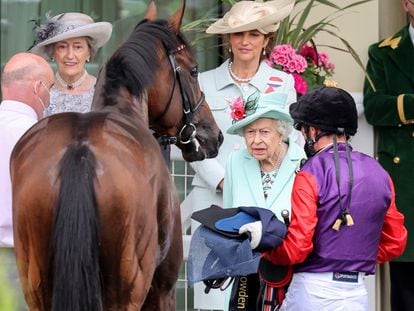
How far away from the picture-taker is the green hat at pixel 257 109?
557 cm

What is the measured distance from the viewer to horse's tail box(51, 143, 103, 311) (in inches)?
163

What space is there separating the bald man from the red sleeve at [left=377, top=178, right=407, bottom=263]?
167 cm

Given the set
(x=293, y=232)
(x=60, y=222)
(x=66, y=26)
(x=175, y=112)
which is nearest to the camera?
(x=60, y=222)

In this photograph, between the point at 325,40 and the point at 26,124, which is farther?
the point at 325,40

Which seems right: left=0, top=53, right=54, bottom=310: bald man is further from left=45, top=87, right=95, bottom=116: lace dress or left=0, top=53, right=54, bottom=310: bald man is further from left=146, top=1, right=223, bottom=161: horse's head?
left=45, top=87, right=95, bottom=116: lace dress

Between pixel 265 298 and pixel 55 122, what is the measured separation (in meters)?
1.54

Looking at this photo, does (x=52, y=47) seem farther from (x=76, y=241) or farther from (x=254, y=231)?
(x=76, y=241)

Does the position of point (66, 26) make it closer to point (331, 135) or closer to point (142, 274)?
point (331, 135)

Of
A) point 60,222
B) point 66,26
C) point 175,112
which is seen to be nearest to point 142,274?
point 60,222

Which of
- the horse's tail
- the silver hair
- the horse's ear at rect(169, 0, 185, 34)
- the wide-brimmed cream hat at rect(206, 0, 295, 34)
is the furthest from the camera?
the wide-brimmed cream hat at rect(206, 0, 295, 34)

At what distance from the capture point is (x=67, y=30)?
629cm

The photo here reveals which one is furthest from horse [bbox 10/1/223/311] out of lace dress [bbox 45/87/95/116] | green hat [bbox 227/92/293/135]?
lace dress [bbox 45/87/95/116]

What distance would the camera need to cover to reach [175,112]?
532 centimetres

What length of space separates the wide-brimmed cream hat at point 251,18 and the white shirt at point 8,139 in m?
1.72
